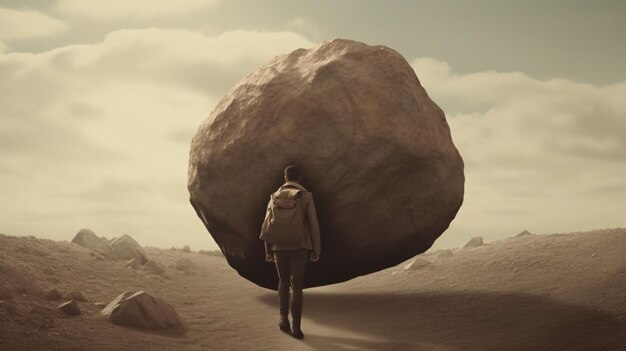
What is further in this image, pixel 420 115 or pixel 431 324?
Answer: pixel 420 115

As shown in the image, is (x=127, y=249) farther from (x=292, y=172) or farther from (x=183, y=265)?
(x=292, y=172)

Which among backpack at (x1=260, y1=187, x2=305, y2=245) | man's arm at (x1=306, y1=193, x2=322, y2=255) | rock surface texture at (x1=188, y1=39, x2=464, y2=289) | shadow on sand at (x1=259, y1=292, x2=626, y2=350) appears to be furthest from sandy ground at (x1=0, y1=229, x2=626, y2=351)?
backpack at (x1=260, y1=187, x2=305, y2=245)

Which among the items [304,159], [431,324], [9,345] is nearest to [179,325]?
[9,345]

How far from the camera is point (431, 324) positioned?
7438 mm

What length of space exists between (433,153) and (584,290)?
2808 mm

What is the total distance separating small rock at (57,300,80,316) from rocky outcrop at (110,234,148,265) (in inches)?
212

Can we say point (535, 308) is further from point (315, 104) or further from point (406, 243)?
point (315, 104)

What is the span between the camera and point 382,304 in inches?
347

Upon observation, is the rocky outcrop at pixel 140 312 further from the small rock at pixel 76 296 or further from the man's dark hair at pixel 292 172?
the man's dark hair at pixel 292 172

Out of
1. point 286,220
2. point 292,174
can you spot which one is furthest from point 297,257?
point 292,174

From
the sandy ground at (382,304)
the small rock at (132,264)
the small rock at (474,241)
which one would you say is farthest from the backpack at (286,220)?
the small rock at (474,241)

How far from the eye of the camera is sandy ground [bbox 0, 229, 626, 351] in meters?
6.37

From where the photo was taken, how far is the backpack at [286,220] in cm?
716

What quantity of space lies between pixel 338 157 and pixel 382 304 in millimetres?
2591
